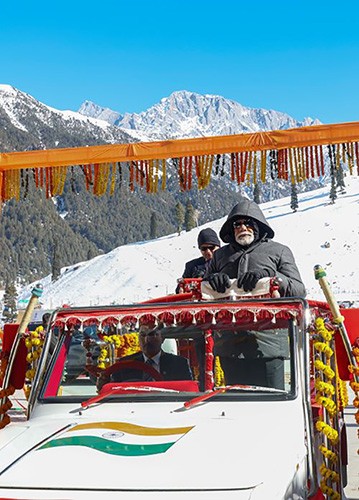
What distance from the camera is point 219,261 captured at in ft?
21.9

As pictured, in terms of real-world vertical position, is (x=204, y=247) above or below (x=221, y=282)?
above

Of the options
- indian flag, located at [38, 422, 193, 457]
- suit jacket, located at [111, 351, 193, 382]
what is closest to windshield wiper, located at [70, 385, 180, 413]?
suit jacket, located at [111, 351, 193, 382]

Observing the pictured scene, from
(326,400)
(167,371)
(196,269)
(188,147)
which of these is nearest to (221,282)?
(167,371)

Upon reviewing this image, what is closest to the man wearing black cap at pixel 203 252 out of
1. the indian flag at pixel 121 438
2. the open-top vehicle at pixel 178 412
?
the open-top vehicle at pixel 178 412

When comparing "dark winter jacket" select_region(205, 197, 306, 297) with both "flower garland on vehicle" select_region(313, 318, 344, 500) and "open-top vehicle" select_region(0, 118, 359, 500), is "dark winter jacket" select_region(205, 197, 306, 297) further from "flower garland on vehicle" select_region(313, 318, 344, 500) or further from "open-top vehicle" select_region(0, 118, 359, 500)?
"flower garland on vehicle" select_region(313, 318, 344, 500)

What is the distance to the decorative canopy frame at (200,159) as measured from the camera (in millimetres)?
10086

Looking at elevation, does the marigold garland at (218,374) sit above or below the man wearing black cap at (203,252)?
below

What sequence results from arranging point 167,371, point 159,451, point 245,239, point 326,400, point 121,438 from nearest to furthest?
point 159,451
point 121,438
point 326,400
point 167,371
point 245,239

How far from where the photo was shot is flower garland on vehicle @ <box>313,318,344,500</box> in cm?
477

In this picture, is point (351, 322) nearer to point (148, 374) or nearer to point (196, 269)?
point (148, 374)

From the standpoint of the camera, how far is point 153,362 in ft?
17.7

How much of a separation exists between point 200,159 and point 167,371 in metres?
5.80

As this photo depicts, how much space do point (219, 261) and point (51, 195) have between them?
4999mm

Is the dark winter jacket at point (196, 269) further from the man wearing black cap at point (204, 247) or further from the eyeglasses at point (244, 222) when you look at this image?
the eyeglasses at point (244, 222)
